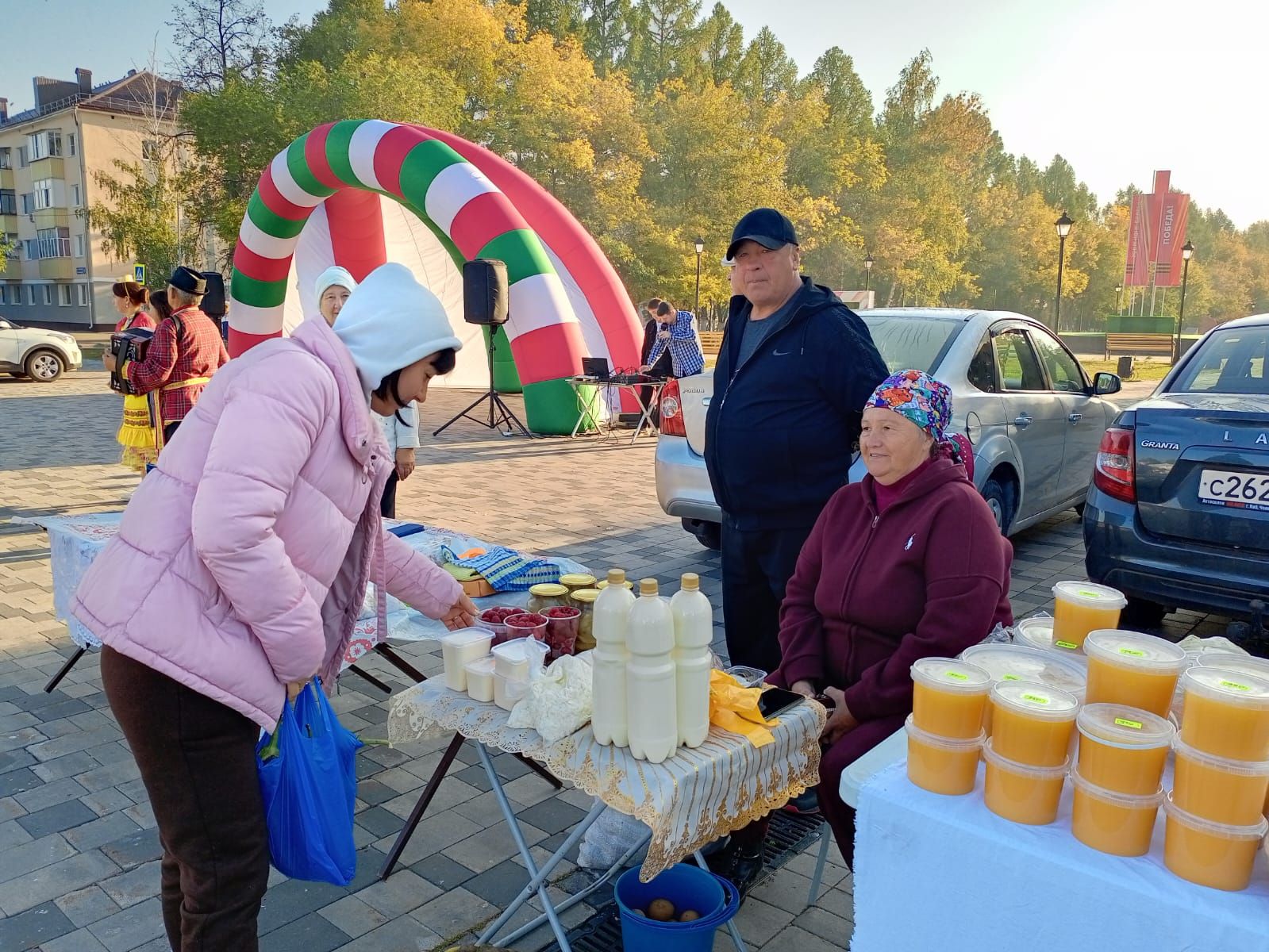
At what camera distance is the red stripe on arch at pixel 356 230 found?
16.6 meters

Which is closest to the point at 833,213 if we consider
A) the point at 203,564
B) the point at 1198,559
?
the point at 1198,559

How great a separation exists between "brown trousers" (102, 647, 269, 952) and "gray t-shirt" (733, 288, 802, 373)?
2.25m

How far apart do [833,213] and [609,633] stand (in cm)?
4644

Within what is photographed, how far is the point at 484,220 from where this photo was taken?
12.0 m

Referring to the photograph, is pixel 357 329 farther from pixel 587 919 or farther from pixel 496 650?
pixel 587 919

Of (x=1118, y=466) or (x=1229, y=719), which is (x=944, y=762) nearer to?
(x=1229, y=719)

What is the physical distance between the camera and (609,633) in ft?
6.45

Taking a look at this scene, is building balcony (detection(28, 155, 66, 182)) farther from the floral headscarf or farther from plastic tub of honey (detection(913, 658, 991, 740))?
plastic tub of honey (detection(913, 658, 991, 740))

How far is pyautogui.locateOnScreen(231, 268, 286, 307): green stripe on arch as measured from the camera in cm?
1581

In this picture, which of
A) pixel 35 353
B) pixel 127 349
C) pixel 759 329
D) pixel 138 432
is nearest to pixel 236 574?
pixel 759 329

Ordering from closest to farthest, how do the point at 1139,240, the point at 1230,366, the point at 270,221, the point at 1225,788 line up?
the point at 1225,788 → the point at 1230,366 → the point at 270,221 → the point at 1139,240

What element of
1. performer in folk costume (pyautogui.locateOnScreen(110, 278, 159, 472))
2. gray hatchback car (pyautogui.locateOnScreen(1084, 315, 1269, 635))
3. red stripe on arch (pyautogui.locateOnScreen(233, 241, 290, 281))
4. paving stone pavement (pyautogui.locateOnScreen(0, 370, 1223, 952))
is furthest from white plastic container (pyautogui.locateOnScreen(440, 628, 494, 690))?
red stripe on arch (pyautogui.locateOnScreen(233, 241, 290, 281))

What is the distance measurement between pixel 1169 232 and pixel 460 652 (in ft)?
206

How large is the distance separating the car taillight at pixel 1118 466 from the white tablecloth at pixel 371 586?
2817 mm
